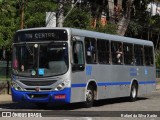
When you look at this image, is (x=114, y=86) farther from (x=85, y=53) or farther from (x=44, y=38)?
(x=44, y=38)

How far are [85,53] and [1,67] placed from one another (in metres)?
9.65

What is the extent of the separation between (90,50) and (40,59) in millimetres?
2333

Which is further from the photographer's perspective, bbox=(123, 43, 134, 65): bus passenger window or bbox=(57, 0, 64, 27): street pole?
bbox=(57, 0, 64, 27): street pole

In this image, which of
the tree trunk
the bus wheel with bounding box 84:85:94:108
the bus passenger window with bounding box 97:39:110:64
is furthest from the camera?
the tree trunk

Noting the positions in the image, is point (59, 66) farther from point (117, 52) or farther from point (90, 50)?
point (117, 52)

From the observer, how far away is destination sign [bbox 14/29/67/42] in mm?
18938

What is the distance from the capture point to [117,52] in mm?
22688

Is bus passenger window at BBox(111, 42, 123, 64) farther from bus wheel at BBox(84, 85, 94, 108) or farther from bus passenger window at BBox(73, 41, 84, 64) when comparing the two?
bus passenger window at BBox(73, 41, 84, 64)

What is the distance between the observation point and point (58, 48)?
18.8m

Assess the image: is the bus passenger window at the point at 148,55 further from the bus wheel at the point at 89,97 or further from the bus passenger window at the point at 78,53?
the bus passenger window at the point at 78,53

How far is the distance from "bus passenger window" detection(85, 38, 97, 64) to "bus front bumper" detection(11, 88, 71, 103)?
2.07 metres

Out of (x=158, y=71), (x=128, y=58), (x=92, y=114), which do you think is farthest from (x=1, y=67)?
(x=158, y=71)

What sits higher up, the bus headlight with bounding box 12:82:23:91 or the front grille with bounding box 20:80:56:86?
the front grille with bounding box 20:80:56:86

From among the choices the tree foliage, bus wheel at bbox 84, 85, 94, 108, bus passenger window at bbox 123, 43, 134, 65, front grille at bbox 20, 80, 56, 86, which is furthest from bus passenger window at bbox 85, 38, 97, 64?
the tree foliage
